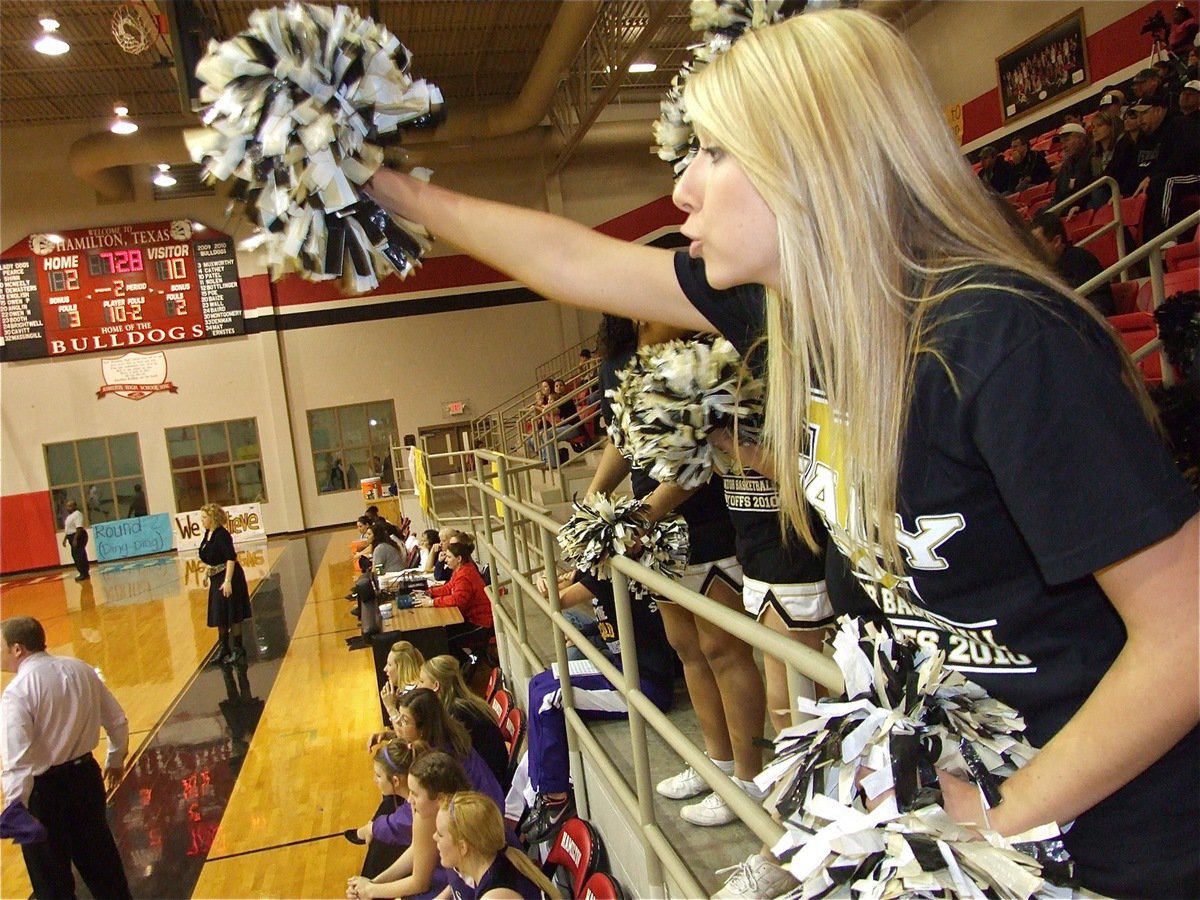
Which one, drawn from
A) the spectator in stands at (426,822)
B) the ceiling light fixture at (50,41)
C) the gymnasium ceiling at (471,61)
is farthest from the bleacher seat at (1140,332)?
the ceiling light fixture at (50,41)

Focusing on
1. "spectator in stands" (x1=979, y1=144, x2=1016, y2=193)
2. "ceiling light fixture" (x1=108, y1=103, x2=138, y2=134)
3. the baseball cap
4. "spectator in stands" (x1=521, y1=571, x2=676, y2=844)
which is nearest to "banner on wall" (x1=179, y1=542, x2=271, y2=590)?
"ceiling light fixture" (x1=108, y1=103, x2=138, y2=134)

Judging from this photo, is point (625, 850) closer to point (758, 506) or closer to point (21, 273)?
point (758, 506)

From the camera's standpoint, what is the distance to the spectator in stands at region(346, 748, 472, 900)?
324cm

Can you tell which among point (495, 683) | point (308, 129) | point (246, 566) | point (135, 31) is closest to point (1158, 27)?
point (495, 683)

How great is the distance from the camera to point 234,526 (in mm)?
15805

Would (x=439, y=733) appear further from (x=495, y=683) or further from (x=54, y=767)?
(x=54, y=767)

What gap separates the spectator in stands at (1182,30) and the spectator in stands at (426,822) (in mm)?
6888

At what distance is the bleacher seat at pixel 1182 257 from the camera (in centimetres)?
503

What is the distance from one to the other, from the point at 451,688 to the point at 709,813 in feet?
7.11

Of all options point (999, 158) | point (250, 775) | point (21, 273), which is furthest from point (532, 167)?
point (250, 775)

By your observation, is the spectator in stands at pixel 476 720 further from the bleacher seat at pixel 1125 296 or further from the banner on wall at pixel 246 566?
the banner on wall at pixel 246 566

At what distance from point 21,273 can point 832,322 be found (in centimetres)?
1778

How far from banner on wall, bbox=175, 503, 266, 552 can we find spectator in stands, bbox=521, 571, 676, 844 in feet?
45.4

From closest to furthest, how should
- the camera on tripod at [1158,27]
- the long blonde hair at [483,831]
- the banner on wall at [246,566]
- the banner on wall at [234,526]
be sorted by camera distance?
1. the long blonde hair at [483,831]
2. the camera on tripod at [1158,27]
3. the banner on wall at [246,566]
4. the banner on wall at [234,526]
